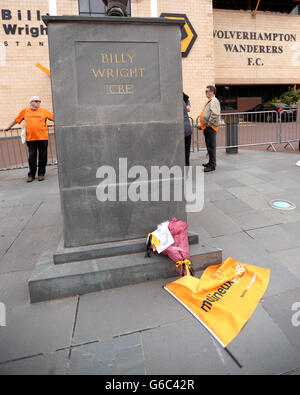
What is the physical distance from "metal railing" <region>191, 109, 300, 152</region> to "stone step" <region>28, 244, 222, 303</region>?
5.48 metres

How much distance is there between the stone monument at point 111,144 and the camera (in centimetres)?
274

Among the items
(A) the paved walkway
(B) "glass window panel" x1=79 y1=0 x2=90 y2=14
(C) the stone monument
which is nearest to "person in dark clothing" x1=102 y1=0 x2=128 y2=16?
(C) the stone monument

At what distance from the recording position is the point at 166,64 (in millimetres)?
2941

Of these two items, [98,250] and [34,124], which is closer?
[98,250]

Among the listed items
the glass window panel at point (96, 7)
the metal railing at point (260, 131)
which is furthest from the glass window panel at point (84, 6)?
the metal railing at point (260, 131)

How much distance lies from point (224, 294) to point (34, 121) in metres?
5.91

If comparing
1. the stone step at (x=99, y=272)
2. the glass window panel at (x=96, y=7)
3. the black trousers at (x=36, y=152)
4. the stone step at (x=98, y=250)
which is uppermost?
the glass window panel at (x=96, y=7)

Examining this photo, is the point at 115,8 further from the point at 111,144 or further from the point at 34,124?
the point at 34,124

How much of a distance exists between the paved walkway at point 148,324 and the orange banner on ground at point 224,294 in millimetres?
65

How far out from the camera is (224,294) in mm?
2633

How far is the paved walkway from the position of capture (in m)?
1.97

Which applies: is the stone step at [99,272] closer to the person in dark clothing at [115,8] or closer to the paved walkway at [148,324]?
the paved walkway at [148,324]

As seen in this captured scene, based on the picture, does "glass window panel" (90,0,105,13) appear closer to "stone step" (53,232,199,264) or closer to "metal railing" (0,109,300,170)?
"metal railing" (0,109,300,170)

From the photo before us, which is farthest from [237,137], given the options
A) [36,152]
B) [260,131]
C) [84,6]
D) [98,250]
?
[84,6]
